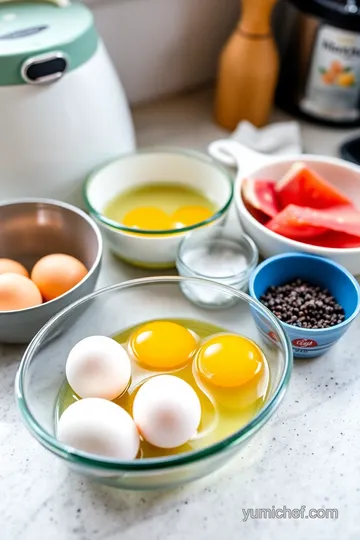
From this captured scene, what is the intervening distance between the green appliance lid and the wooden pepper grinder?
28 cm

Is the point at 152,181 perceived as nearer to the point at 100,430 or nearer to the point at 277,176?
the point at 277,176

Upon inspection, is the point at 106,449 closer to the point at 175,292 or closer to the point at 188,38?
the point at 175,292

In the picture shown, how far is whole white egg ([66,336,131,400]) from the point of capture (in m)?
0.65

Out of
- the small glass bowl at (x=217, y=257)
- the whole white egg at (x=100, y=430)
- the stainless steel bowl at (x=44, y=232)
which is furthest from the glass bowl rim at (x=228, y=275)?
the whole white egg at (x=100, y=430)

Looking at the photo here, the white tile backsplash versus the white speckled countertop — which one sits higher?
the white tile backsplash

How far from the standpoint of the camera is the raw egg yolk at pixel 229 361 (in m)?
0.68

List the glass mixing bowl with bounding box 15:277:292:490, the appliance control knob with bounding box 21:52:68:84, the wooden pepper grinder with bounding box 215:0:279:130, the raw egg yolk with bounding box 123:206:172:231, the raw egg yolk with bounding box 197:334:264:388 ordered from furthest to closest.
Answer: the wooden pepper grinder with bounding box 215:0:279:130 → the raw egg yolk with bounding box 123:206:172:231 → the appliance control knob with bounding box 21:52:68:84 → the raw egg yolk with bounding box 197:334:264:388 → the glass mixing bowl with bounding box 15:277:292:490

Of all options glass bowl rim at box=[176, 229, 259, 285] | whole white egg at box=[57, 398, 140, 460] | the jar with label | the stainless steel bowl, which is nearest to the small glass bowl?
glass bowl rim at box=[176, 229, 259, 285]

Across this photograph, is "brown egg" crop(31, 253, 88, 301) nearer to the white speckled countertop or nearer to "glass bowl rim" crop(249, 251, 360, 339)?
the white speckled countertop

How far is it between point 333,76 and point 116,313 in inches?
22.8

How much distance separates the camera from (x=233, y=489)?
62cm

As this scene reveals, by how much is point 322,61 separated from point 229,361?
610mm

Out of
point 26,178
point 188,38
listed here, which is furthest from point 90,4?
point 26,178

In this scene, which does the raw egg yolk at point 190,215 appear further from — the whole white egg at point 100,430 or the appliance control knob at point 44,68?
the whole white egg at point 100,430
